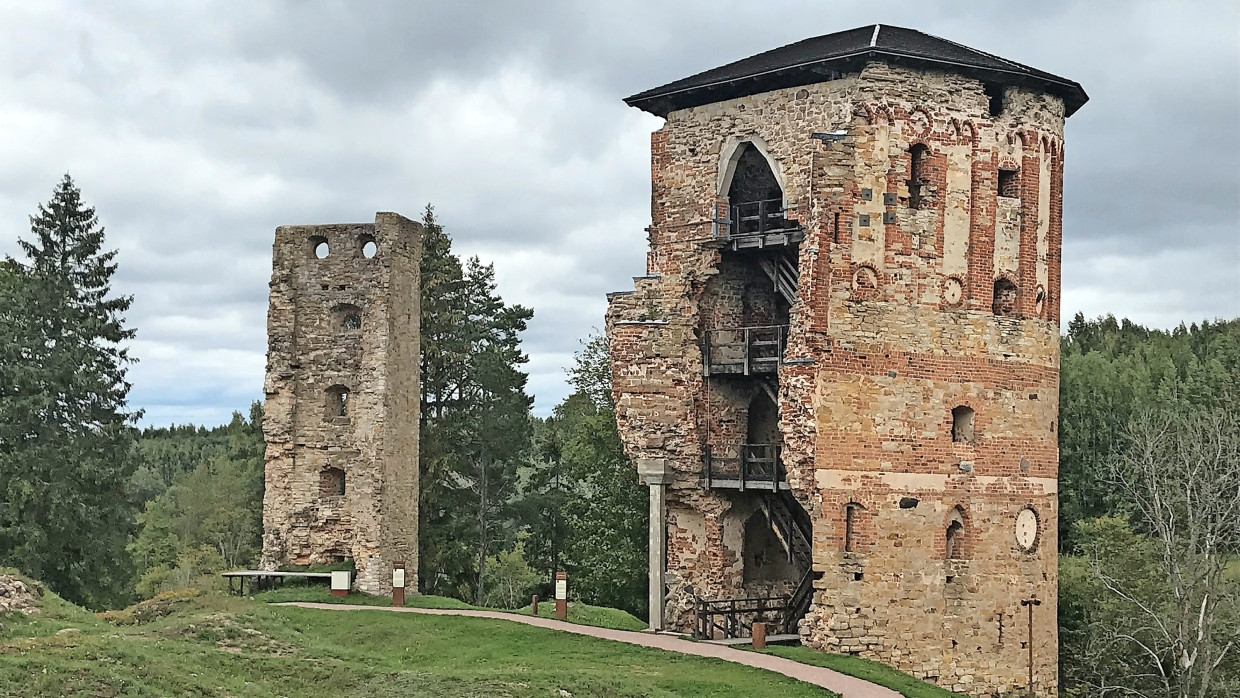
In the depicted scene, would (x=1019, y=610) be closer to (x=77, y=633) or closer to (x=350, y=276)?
(x=77, y=633)

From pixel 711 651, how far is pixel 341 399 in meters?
14.6

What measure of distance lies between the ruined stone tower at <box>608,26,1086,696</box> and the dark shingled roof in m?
0.07

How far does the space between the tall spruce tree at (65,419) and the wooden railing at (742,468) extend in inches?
716

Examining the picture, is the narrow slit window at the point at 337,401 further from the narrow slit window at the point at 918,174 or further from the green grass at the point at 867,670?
the narrow slit window at the point at 918,174

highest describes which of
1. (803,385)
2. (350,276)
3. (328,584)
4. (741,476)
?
(350,276)

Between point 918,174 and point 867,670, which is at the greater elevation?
point 918,174

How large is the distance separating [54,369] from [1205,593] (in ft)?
90.8

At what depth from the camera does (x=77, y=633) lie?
719 inches

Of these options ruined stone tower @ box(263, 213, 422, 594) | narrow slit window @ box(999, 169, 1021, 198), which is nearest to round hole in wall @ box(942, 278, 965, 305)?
narrow slit window @ box(999, 169, 1021, 198)

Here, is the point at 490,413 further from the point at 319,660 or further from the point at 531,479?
the point at 319,660

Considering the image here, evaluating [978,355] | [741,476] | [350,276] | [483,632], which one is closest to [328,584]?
[350,276]

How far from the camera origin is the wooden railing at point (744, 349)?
82.8 ft

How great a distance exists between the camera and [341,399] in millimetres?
33750

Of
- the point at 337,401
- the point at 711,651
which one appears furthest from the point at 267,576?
the point at 711,651
